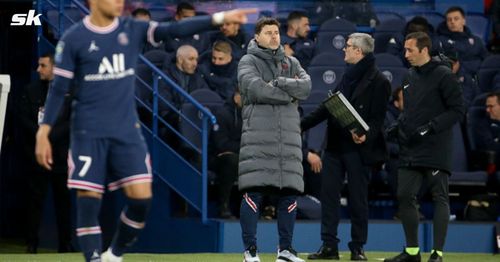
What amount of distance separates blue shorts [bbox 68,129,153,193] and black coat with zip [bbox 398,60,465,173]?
133 inches

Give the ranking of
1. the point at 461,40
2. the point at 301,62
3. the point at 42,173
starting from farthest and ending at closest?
the point at 461,40 < the point at 301,62 < the point at 42,173

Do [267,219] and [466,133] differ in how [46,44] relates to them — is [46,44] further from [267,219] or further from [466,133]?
[466,133]

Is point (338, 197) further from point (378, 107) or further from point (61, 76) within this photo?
point (61, 76)

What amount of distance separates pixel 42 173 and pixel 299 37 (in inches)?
159

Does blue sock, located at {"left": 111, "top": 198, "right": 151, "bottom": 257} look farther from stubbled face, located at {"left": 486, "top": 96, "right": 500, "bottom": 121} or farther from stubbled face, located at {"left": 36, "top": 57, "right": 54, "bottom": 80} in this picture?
stubbled face, located at {"left": 486, "top": 96, "right": 500, "bottom": 121}

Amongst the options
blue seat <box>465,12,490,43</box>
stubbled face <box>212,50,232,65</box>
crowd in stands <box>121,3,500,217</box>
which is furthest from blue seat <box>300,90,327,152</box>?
blue seat <box>465,12,490,43</box>

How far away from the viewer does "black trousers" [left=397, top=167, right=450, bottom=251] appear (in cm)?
1175

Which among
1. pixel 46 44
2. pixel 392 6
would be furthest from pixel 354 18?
pixel 46 44

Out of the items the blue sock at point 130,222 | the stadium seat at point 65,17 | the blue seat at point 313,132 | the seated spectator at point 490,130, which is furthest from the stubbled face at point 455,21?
the blue sock at point 130,222

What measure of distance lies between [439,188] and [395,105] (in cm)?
383

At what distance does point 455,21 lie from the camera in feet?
57.1

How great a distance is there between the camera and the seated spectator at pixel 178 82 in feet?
50.0

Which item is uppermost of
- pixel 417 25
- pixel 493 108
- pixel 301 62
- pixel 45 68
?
pixel 417 25

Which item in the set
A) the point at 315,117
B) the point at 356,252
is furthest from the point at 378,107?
the point at 356,252
